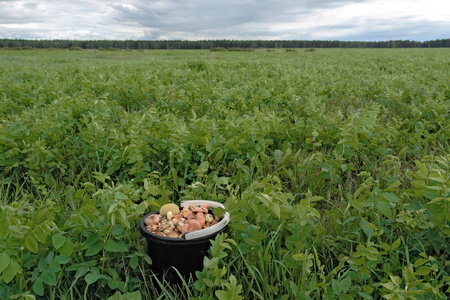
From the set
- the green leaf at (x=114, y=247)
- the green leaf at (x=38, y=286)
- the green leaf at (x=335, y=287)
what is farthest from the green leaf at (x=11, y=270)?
the green leaf at (x=335, y=287)

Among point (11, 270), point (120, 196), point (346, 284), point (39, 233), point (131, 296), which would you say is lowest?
point (131, 296)

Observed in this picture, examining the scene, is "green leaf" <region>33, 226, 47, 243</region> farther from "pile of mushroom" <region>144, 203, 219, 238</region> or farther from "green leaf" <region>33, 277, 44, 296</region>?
"pile of mushroom" <region>144, 203, 219, 238</region>

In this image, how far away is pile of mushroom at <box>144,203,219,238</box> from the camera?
2.12 m

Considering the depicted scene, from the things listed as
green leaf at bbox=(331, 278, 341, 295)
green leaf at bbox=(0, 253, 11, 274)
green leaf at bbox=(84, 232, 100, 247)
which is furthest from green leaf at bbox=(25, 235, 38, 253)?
green leaf at bbox=(331, 278, 341, 295)

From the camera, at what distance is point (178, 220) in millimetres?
2227

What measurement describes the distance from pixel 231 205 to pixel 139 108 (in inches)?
196

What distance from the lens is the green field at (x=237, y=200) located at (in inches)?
76.5

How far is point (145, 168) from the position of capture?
3.25 meters

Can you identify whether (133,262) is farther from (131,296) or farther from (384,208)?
(384,208)

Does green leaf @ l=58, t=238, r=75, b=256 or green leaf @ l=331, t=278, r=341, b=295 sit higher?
green leaf @ l=58, t=238, r=75, b=256

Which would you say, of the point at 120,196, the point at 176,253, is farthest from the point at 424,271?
the point at 120,196

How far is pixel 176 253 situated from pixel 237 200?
56 cm

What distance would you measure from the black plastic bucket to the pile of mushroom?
65 millimetres

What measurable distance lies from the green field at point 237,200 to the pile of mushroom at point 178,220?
0.41 ft
